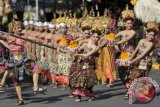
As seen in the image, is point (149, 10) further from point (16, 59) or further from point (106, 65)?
point (16, 59)

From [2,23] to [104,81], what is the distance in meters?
4.40

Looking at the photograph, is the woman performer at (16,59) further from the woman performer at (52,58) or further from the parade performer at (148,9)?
the parade performer at (148,9)

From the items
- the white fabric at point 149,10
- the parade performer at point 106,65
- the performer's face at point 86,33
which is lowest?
the parade performer at point 106,65

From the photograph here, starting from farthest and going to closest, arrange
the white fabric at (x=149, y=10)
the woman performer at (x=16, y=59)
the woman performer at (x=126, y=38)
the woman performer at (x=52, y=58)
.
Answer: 1. the white fabric at (x=149, y=10)
2. the woman performer at (x=52, y=58)
3. the woman performer at (x=126, y=38)
4. the woman performer at (x=16, y=59)

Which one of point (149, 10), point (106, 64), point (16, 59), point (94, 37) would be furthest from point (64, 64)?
point (149, 10)

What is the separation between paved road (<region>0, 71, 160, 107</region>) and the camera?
976cm

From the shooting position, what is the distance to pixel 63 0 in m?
22.8

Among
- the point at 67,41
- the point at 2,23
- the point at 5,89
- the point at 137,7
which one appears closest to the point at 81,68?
the point at 67,41

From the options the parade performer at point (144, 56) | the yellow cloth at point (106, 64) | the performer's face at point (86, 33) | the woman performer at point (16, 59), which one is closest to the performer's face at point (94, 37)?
the performer's face at point (86, 33)

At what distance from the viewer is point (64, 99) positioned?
10.4 meters

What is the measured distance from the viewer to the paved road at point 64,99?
384 inches

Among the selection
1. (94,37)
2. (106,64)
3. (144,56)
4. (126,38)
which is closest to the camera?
(144,56)

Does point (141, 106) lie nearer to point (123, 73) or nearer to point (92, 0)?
point (123, 73)

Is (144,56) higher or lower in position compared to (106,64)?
higher
